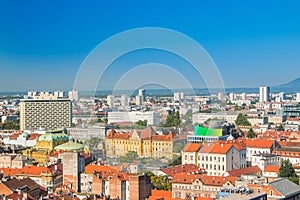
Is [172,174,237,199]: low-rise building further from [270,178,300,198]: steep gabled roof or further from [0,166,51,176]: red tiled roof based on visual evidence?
[0,166,51,176]: red tiled roof

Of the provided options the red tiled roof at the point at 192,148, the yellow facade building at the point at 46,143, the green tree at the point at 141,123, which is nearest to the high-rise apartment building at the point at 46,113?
the green tree at the point at 141,123

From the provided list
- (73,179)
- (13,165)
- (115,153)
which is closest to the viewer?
(73,179)

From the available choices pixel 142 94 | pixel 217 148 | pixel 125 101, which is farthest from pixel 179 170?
pixel 142 94

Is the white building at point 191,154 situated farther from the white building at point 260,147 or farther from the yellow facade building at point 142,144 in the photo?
the yellow facade building at point 142,144

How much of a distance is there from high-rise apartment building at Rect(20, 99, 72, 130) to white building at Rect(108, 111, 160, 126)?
5298 mm

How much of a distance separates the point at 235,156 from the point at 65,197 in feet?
44.4

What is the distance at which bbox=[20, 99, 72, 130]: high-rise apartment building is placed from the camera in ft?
204

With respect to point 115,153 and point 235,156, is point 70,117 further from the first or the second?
point 235,156

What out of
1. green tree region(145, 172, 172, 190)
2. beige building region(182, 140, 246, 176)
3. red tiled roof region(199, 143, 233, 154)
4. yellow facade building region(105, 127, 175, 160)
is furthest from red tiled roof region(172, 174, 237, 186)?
yellow facade building region(105, 127, 175, 160)

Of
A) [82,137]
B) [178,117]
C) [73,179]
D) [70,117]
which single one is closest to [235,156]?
[73,179]

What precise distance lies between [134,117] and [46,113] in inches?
404

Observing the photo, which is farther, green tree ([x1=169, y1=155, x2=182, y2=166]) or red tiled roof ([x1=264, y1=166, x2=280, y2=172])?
green tree ([x1=169, y1=155, x2=182, y2=166])

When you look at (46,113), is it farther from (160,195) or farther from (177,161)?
(160,195)

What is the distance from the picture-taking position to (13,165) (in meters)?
31.9
